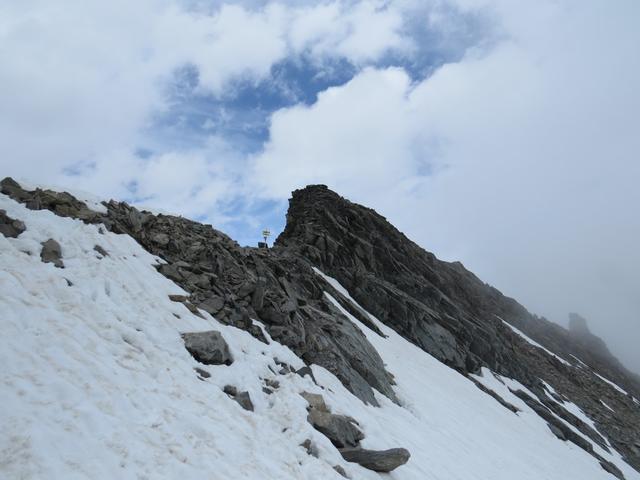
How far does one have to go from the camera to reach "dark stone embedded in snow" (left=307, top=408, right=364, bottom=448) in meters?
11.7

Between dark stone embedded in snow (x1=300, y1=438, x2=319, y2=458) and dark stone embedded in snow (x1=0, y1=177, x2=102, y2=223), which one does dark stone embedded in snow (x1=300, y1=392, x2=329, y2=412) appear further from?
dark stone embedded in snow (x1=0, y1=177, x2=102, y2=223)

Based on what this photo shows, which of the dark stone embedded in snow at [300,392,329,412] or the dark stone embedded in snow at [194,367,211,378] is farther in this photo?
the dark stone embedded in snow at [300,392,329,412]

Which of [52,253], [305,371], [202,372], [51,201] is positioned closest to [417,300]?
[305,371]

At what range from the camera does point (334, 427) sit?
11.9m

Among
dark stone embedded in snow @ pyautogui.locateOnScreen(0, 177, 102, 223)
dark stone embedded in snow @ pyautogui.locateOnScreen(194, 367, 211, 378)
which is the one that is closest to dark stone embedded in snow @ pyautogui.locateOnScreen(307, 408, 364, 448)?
dark stone embedded in snow @ pyautogui.locateOnScreen(194, 367, 211, 378)

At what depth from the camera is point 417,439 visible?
16.4m

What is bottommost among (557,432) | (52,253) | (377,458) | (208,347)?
(557,432)

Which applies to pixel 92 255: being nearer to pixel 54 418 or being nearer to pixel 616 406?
pixel 54 418

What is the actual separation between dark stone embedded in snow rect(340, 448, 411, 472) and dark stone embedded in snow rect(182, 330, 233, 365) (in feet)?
14.3

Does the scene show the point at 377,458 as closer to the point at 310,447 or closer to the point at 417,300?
the point at 310,447

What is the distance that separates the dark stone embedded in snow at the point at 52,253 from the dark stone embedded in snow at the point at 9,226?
29.6 inches

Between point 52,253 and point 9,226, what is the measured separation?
144 centimetres

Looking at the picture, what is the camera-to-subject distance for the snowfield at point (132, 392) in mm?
6973

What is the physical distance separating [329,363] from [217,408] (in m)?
8.01
